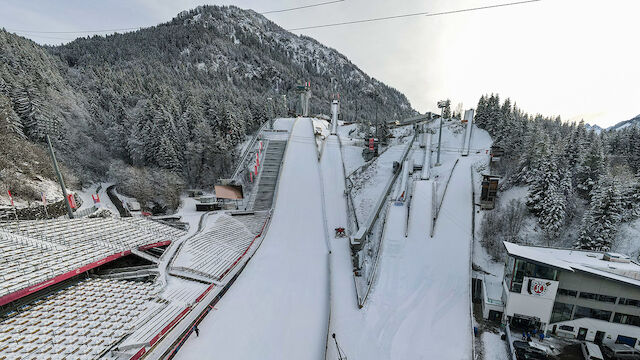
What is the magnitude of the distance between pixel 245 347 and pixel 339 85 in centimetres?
17098

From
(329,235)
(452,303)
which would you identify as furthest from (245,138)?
(452,303)

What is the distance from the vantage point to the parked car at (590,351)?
1234 centimetres

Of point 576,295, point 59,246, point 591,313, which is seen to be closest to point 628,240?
point 591,313

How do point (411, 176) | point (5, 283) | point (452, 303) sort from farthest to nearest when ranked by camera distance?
point (411, 176) < point (452, 303) < point (5, 283)

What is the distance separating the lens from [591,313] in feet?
44.7

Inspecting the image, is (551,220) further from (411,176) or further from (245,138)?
(245,138)

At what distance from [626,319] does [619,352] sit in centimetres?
193

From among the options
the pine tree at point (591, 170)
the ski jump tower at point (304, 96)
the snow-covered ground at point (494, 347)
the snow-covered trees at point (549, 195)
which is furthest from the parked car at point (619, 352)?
the ski jump tower at point (304, 96)

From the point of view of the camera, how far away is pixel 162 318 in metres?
13.3

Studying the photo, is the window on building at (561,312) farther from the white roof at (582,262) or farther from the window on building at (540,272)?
the white roof at (582,262)

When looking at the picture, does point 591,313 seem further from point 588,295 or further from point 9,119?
point 9,119

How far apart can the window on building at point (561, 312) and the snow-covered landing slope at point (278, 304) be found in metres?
12.8

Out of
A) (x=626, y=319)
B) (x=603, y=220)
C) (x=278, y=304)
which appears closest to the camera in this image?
(x=626, y=319)

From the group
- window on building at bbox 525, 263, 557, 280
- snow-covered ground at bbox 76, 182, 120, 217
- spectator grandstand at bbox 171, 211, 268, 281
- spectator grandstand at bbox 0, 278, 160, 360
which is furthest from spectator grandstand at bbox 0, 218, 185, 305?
window on building at bbox 525, 263, 557, 280
